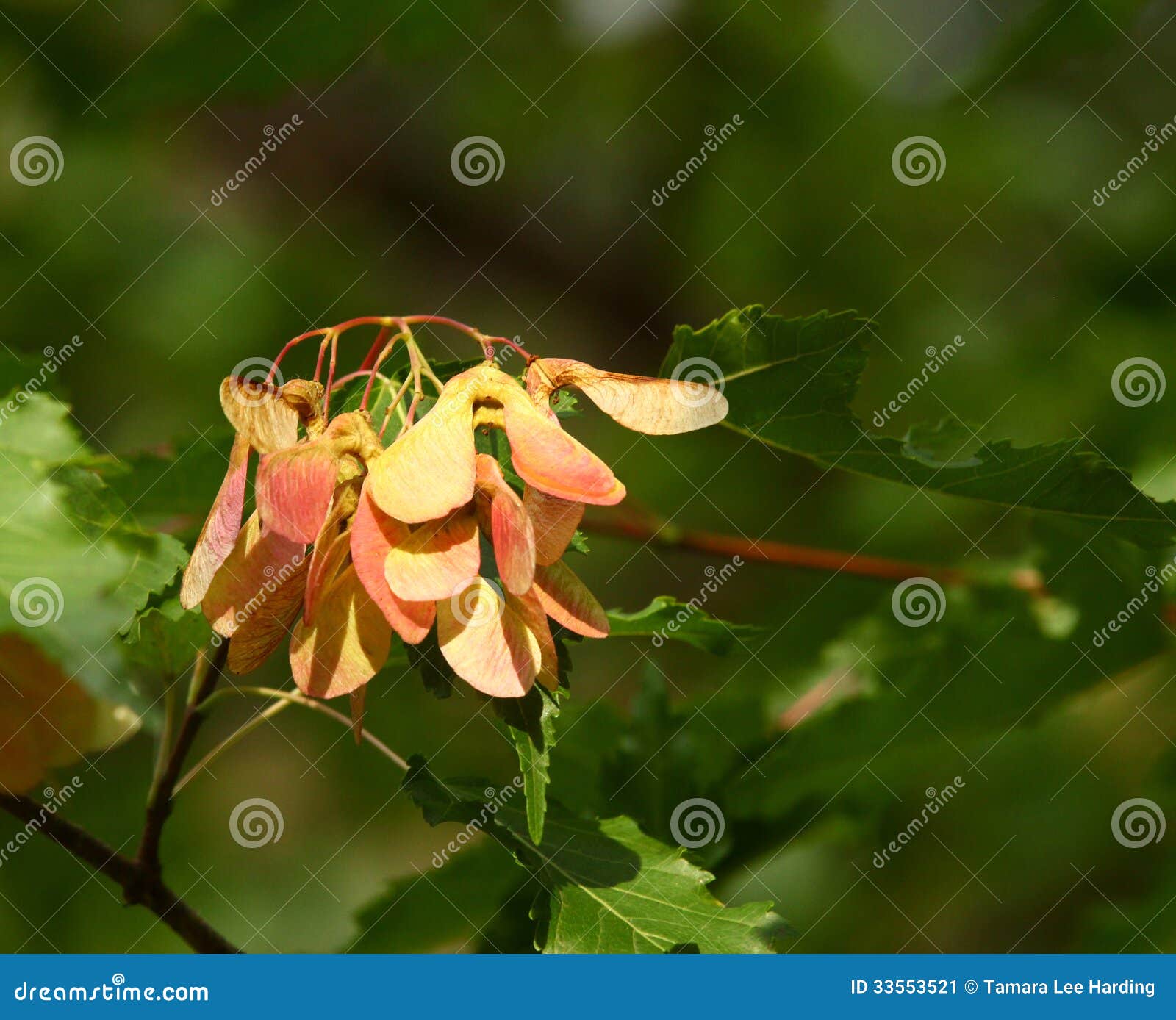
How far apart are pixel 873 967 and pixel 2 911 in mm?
1707

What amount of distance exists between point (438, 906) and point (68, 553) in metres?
1.03

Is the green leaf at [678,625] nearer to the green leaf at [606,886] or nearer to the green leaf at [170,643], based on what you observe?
the green leaf at [606,886]

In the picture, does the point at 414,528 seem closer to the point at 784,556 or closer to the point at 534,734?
the point at 534,734

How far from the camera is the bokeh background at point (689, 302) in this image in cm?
174

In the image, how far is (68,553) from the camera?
2.78 ft

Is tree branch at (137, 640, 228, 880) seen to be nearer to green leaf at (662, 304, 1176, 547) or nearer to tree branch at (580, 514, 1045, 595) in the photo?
green leaf at (662, 304, 1176, 547)

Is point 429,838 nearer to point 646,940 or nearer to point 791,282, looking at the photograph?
point 791,282

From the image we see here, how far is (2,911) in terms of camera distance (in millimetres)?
2223

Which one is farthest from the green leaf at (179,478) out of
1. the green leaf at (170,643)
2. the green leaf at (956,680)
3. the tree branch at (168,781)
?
the green leaf at (956,680)

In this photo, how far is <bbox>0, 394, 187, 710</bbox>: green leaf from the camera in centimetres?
83

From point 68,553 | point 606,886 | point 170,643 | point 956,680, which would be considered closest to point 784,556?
point 956,680

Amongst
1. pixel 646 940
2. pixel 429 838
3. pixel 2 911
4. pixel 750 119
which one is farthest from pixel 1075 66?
pixel 2 911

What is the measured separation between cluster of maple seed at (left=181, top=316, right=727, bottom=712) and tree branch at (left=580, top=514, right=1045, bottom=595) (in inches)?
34.3

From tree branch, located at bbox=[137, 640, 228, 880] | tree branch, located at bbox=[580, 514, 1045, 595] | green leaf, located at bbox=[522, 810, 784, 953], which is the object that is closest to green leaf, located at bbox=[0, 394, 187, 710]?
tree branch, located at bbox=[137, 640, 228, 880]
